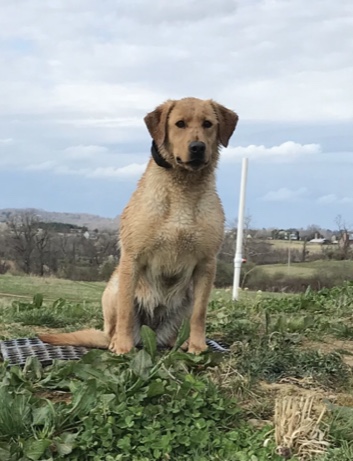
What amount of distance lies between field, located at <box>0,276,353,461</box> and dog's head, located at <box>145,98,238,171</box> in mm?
1306

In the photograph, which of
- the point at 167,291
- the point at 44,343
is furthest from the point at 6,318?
the point at 167,291

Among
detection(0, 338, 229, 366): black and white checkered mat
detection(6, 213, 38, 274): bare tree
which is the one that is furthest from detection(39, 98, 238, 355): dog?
detection(6, 213, 38, 274): bare tree

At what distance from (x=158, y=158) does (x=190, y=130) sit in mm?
325

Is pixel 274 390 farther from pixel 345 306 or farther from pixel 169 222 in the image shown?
pixel 345 306

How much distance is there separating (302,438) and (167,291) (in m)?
2.01

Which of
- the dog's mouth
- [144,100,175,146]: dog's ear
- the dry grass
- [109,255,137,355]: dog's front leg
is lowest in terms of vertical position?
the dry grass

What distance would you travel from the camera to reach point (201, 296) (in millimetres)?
4945

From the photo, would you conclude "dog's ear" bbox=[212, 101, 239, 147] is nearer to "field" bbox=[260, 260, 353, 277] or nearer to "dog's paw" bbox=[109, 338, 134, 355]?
"dog's paw" bbox=[109, 338, 134, 355]

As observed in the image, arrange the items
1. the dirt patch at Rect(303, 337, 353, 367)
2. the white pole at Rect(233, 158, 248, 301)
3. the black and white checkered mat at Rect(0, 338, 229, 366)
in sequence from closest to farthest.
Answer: the black and white checkered mat at Rect(0, 338, 229, 366) < the dirt patch at Rect(303, 337, 353, 367) < the white pole at Rect(233, 158, 248, 301)

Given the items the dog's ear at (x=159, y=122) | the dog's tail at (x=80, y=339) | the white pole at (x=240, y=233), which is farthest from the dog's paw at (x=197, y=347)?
the white pole at (x=240, y=233)

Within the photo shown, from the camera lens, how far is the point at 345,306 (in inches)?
293

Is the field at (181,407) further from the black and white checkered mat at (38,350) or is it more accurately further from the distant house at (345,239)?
the distant house at (345,239)

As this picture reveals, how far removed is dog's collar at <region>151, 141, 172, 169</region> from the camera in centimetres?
491

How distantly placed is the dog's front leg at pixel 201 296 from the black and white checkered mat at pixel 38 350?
0.19 meters
